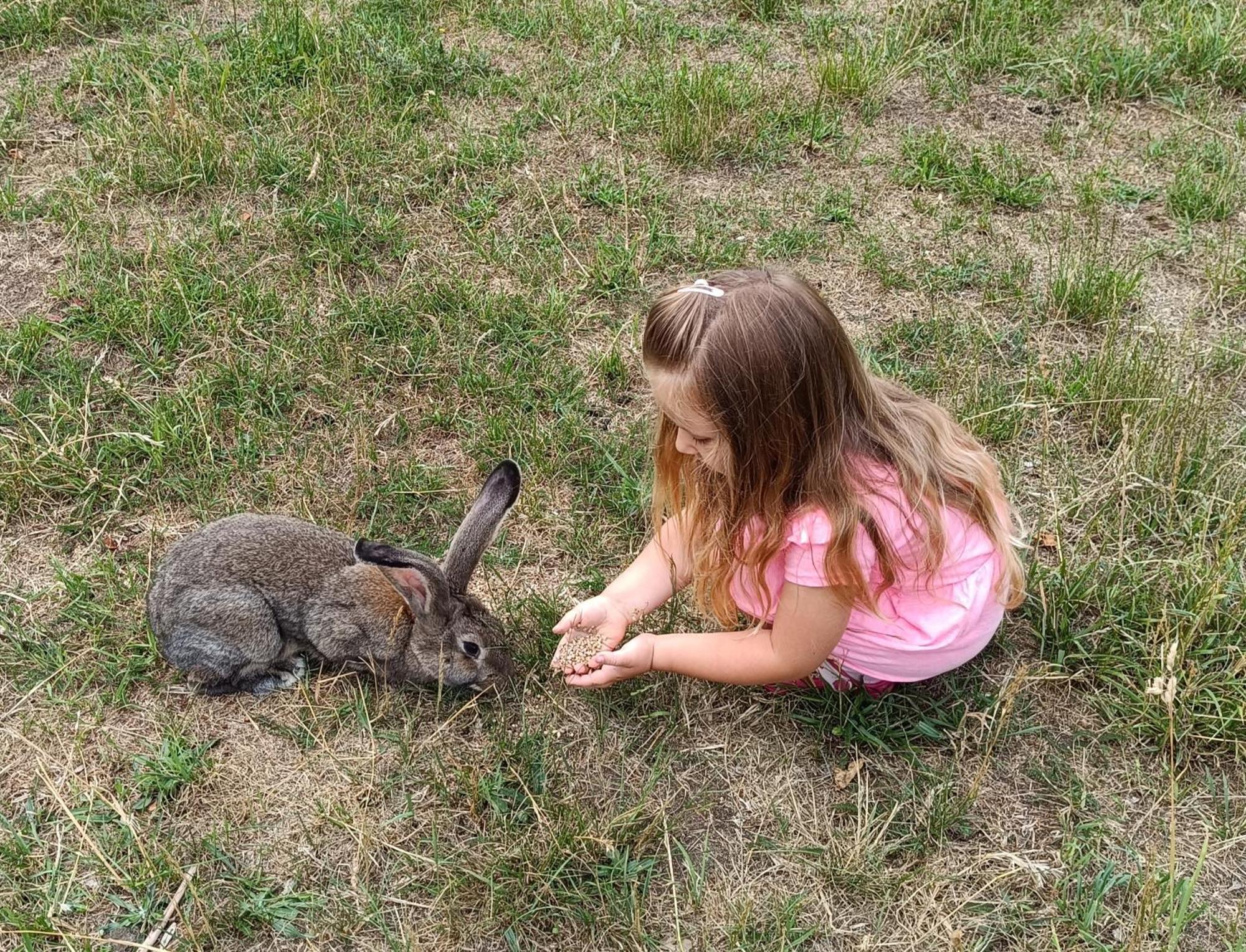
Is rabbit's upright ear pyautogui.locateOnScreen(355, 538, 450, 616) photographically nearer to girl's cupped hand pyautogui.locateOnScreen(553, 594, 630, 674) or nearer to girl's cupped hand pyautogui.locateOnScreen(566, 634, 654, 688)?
girl's cupped hand pyautogui.locateOnScreen(553, 594, 630, 674)

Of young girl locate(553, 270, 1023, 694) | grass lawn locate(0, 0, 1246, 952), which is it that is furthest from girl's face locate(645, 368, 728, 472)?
grass lawn locate(0, 0, 1246, 952)

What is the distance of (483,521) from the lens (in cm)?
353

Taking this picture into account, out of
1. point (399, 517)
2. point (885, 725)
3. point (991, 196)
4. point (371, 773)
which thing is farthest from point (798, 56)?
point (371, 773)

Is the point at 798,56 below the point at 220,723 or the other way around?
the other way around

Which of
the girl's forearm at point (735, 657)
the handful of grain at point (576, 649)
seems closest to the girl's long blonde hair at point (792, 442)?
the girl's forearm at point (735, 657)

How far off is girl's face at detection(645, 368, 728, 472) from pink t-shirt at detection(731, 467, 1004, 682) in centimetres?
32

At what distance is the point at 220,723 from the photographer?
3588mm

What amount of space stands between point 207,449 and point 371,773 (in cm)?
159

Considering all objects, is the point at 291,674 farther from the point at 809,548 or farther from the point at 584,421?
the point at 809,548

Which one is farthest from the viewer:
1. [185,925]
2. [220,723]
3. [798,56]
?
[798,56]

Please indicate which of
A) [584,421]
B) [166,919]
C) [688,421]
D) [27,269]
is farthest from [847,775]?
[27,269]

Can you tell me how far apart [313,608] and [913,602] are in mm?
2015

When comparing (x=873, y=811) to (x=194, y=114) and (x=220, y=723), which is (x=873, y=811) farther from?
(x=194, y=114)

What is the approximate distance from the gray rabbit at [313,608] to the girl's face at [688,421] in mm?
659
